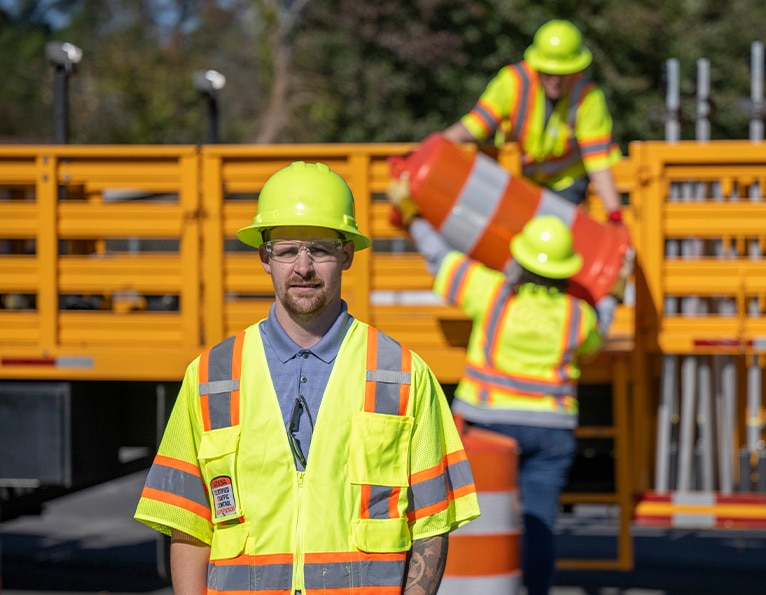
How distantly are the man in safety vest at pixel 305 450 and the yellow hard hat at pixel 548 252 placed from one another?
114 inches

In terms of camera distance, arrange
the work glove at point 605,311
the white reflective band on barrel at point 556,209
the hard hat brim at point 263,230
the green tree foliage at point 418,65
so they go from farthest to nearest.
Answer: the green tree foliage at point 418,65, the white reflective band on barrel at point 556,209, the work glove at point 605,311, the hard hat brim at point 263,230

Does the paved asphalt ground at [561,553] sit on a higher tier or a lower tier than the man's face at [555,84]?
lower

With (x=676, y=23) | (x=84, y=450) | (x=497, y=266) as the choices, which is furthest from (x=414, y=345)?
(x=676, y=23)

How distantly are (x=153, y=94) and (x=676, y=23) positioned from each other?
362 inches

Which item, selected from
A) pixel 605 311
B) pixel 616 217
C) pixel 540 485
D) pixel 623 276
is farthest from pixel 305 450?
pixel 616 217

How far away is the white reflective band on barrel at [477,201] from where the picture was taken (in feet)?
21.3

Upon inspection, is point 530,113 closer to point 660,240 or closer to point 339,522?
point 660,240

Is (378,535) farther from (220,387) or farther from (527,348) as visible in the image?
(527,348)

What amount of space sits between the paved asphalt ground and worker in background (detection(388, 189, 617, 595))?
2057mm

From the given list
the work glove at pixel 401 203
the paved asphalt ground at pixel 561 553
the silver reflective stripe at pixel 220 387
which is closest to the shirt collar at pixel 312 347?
the silver reflective stripe at pixel 220 387

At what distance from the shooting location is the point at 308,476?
3021 mm

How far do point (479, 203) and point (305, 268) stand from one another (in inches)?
138

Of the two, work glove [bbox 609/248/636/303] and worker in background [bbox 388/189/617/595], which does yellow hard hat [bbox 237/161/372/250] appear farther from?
work glove [bbox 609/248/636/303]

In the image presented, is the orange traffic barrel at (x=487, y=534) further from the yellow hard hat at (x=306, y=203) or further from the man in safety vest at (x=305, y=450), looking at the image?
A: the yellow hard hat at (x=306, y=203)
